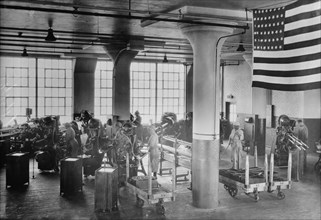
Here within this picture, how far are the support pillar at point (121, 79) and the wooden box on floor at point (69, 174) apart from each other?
5.82 meters

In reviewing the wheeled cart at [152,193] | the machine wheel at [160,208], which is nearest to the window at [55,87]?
the wheeled cart at [152,193]

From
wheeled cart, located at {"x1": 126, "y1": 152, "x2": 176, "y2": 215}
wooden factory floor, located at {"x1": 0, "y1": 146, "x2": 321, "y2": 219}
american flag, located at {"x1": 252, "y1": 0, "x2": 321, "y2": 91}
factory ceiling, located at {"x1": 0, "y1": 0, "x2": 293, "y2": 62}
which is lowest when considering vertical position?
wooden factory floor, located at {"x1": 0, "y1": 146, "x2": 321, "y2": 219}

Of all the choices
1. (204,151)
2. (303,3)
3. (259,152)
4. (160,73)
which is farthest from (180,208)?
(160,73)

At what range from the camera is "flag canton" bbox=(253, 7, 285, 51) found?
7387mm

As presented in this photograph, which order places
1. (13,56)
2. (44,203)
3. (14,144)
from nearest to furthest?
(44,203), (14,144), (13,56)

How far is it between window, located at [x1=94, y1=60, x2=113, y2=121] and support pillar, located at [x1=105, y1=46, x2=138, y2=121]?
8.40 m

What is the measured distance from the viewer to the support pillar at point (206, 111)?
32.2 feet

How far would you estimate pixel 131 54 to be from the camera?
16344 millimetres

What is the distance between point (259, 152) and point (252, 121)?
6.41 ft

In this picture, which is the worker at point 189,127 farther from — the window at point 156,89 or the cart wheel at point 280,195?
the window at point 156,89

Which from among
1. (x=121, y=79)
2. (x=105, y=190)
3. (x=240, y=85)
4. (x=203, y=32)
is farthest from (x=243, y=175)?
(x=240, y=85)

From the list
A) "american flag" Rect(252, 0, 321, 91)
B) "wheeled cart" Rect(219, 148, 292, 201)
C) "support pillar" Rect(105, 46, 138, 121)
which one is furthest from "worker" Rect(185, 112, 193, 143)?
"american flag" Rect(252, 0, 321, 91)

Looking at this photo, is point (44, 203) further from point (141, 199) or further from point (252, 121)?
point (252, 121)

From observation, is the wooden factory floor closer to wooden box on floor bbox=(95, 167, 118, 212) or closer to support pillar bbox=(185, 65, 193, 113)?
wooden box on floor bbox=(95, 167, 118, 212)
